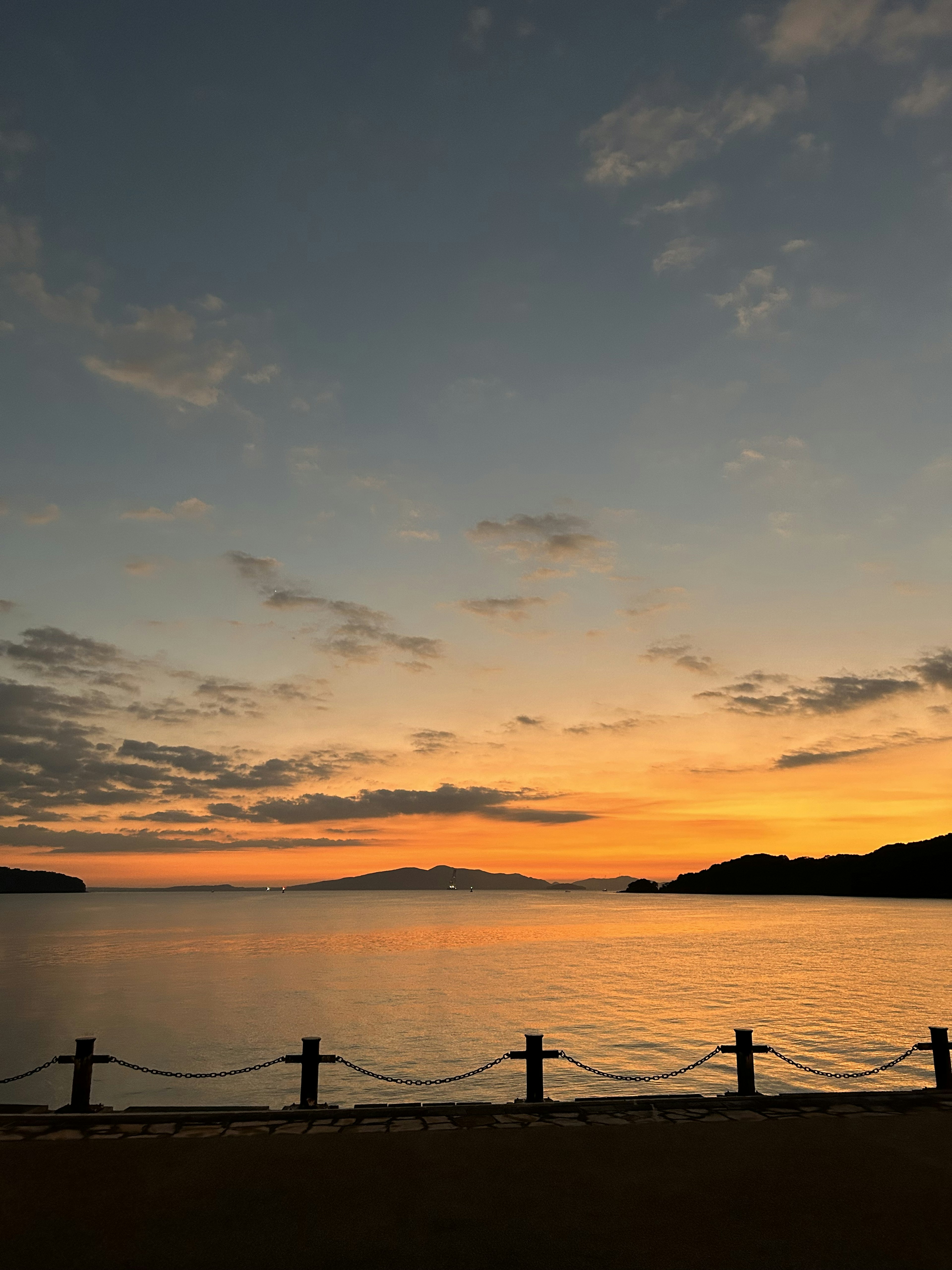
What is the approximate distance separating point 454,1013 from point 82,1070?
37.0m

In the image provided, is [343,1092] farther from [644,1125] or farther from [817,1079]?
[644,1125]

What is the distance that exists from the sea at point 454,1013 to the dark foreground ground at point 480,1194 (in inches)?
507

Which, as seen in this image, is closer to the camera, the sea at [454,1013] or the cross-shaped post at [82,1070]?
the cross-shaped post at [82,1070]

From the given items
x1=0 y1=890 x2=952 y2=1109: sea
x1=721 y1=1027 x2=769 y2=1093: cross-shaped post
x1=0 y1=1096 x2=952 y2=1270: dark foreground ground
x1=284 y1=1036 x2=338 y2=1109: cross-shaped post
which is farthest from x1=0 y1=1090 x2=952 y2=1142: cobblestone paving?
x1=0 y1=890 x2=952 y2=1109: sea

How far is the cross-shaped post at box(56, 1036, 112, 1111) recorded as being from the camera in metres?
13.6

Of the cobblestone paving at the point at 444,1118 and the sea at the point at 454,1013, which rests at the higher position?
the cobblestone paving at the point at 444,1118

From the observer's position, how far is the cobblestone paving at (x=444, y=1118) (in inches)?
468

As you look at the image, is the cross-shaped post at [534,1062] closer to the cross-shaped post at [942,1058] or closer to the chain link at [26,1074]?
the cross-shaped post at [942,1058]

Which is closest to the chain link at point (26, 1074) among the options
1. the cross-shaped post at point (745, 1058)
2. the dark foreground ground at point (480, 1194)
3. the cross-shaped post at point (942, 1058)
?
the dark foreground ground at point (480, 1194)

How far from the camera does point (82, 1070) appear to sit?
13.9 m

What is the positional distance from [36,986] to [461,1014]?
36.4m

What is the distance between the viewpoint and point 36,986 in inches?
2443

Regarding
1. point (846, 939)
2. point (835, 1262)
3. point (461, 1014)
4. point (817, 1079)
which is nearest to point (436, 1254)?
point (835, 1262)

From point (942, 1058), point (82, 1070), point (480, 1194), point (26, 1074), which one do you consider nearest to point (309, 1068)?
point (82, 1070)
